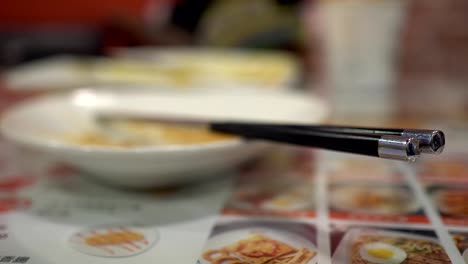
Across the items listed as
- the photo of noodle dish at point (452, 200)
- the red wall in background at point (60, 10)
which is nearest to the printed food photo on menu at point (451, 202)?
the photo of noodle dish at point (452, 200)

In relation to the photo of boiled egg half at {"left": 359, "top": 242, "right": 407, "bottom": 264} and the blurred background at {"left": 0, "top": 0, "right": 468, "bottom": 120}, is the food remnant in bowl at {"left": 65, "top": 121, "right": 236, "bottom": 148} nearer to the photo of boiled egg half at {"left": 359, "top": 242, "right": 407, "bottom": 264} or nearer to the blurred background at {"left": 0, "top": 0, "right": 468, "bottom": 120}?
the photo of boiled egg half at {"left": 359, "top": 242, "right": 407, "bottom": 264}

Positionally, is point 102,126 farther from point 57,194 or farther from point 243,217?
point 243,217

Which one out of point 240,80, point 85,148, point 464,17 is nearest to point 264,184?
point 85,148

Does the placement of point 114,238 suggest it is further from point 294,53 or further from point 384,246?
point 294,53

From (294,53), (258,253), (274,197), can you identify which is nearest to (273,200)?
(274,197)

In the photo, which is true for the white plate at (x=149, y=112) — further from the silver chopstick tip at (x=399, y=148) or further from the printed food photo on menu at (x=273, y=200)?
the silver chopstick tip at (x=399, y=148)
